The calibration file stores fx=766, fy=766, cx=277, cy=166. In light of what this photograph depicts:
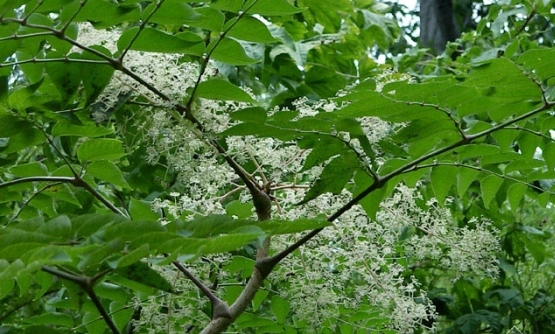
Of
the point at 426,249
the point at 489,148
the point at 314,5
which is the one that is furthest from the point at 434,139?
the point at 314,5

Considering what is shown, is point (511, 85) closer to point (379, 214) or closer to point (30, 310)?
point (379, 214)

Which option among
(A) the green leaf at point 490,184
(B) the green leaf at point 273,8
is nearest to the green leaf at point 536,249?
Answer: (A) the green leaf at point 490,184

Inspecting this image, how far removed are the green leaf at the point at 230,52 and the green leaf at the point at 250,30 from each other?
0.5 inches

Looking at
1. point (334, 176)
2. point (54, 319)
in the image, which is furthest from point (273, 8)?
point (54, 319)

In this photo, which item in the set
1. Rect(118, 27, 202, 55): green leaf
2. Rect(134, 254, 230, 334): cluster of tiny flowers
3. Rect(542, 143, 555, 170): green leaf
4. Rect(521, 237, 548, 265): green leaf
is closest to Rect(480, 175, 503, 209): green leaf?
Rect(542, 143, 555, 170): green leaf

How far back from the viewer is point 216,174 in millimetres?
1233

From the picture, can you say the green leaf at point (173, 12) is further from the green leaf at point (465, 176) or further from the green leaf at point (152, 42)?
the green leaf at point (465, 176)

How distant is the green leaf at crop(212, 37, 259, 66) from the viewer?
1139 mm

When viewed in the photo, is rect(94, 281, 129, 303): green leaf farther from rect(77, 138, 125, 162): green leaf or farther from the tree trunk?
A: the tree trunk

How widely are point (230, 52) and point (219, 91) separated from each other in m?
0.06

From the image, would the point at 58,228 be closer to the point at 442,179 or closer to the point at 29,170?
the point at 29,170

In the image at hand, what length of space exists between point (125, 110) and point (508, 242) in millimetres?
1617

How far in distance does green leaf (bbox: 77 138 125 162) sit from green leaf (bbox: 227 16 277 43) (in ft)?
0.84

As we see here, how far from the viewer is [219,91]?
3.74 ft
